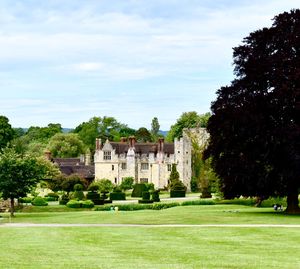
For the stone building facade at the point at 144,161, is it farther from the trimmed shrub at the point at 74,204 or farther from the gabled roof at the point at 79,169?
the trimmed shrub at the point at 74,204

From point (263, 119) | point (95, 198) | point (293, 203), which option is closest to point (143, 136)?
point (95, 198)

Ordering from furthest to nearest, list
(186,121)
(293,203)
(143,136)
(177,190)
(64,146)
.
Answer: (143,136)
(186,121)
(64,146)
(177,190)
(293,203)

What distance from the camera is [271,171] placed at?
1823 inches

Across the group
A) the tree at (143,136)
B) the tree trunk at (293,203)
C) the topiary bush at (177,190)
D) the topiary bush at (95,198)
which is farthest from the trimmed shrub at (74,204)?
the tree at (143,136)

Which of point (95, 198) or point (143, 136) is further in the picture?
point (143, 136)

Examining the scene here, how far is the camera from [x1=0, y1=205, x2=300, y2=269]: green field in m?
21.7

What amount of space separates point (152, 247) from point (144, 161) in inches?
2962

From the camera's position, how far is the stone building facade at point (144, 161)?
99.1 meters

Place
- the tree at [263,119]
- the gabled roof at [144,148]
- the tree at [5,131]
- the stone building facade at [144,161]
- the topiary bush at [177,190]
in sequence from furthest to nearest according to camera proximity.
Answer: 1. the tree at [5,131]
2. the gabled roof at [144,148]
3. the stone building facade at [144,161]
4. the topiary bush at [177,190]
5. the tree at [263,119]

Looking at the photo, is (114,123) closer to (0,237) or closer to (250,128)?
(250,128)

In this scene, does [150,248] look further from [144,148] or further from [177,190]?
[144,148]

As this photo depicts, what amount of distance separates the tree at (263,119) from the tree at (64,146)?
89728 mm

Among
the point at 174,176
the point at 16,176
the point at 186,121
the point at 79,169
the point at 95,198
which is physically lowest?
the point at 95,198

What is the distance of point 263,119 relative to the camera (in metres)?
46.4
